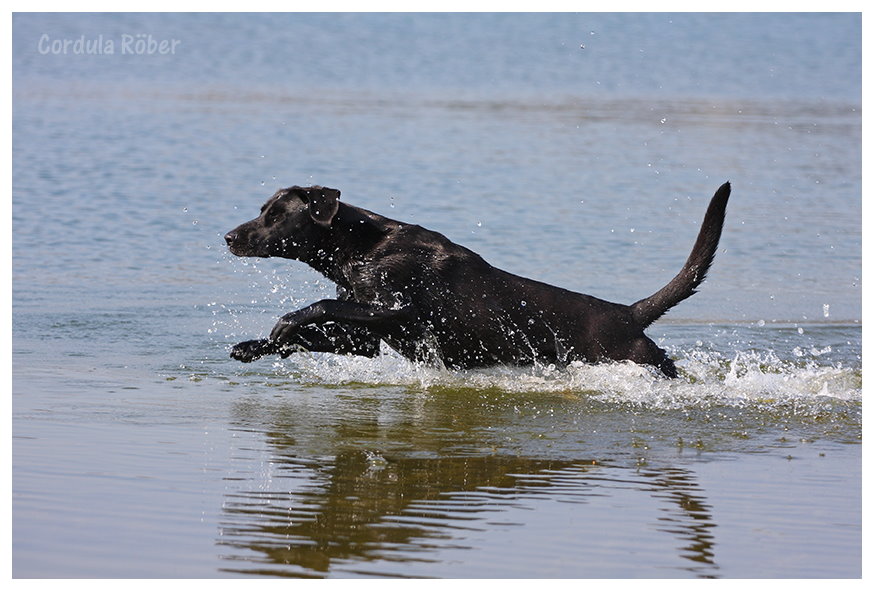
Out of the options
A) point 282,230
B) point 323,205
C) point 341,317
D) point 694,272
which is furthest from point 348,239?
point 694,272

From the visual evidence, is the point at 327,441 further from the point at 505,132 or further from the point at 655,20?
the point at 655,20

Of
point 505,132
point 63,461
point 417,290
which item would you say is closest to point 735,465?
point 417,290

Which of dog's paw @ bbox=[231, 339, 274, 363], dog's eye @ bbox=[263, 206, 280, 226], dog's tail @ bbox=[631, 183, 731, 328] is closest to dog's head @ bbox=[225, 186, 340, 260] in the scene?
dog's eye @ bbox=[263, 206, 280, 226]

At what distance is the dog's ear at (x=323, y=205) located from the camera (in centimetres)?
740

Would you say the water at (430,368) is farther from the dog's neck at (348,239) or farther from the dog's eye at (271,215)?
the dog's eye at (271,215)

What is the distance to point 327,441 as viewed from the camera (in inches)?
243

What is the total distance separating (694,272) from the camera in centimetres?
741

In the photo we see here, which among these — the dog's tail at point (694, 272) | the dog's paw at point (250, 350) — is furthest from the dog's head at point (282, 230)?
the dog's tail at point (694, 272)

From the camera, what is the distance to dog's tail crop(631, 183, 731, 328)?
7387 mm

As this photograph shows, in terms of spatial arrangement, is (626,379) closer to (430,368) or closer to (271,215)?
(430,368)

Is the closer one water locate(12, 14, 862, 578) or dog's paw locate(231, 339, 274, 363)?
water locate(12, 14, 862, 578)

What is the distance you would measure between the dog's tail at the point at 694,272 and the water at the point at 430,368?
42 centimetres

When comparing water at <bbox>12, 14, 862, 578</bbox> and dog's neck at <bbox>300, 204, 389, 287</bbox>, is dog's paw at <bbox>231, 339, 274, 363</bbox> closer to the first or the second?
water at <bbox>12, 14, 862, 578</bbox>

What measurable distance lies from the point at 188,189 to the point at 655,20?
24.4 meters
